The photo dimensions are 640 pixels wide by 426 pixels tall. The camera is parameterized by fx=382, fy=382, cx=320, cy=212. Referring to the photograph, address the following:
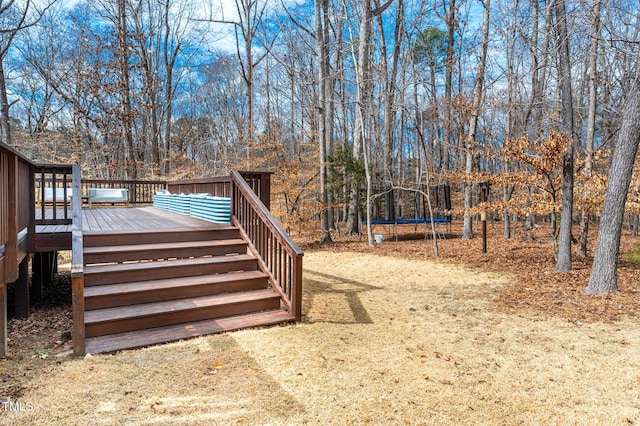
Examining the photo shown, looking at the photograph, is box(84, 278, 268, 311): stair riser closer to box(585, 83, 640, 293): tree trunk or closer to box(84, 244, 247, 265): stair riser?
box(84, 244, 247, 265): stair riser

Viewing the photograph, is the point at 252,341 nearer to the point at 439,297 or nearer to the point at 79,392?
the point at 79,392

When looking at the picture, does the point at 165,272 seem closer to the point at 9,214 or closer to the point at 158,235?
the point at 158,235

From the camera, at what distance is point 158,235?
15.9 feet

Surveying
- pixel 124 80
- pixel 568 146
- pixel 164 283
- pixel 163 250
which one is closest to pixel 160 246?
pixel 163 250

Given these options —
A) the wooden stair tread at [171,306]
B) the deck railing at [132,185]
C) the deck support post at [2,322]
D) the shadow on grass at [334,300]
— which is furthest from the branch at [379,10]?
the deck support post at [2,322]

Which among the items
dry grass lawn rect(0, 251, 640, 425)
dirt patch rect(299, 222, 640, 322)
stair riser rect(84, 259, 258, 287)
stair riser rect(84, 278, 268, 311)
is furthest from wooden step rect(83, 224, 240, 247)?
dirt patch rect(299, 222, 640, 322)

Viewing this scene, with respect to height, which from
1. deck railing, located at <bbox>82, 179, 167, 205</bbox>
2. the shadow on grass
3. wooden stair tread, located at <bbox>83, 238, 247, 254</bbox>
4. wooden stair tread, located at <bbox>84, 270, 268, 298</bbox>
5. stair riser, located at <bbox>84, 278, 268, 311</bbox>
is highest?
deck railing, located at <bbox>82, 179, 167, 205</bbox>

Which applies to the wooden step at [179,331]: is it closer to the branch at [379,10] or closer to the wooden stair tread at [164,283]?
the wooden stair tread at [164,283]

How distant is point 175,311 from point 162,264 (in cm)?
80

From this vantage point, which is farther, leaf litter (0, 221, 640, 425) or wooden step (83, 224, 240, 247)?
wooden step (83, 224, 240, 247)

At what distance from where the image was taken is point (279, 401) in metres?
2.51

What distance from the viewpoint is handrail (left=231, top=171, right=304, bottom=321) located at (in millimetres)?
4078

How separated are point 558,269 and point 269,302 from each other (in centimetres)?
532

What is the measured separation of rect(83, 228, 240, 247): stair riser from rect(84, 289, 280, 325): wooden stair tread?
3.55 ft
